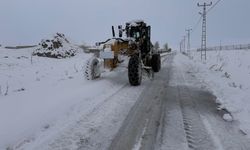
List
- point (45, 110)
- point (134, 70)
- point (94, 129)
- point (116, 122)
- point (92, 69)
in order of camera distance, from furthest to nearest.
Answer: point (92, 69)
point (134, 70)
point (45, 110)
point (116, 122)
point (94, 129)

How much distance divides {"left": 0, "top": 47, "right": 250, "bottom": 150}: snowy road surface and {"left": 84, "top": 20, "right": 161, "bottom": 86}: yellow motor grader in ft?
4.77

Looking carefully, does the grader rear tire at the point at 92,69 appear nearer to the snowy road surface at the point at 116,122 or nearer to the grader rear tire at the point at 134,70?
the grader rear tire at the point at 134,70

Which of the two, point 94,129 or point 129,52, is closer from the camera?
point 94,129

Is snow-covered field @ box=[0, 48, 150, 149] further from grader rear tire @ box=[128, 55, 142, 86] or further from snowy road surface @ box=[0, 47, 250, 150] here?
grader rear tire @ box=[128, 55, 142, 86]

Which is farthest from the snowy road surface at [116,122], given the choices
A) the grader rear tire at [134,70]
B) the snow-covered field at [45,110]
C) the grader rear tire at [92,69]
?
the grader rear tire at [92,69]

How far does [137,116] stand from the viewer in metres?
7.30

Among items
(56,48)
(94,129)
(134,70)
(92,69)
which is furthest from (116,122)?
(56,48)

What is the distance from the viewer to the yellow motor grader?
38.6ft

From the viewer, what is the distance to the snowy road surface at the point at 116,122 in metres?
5.44

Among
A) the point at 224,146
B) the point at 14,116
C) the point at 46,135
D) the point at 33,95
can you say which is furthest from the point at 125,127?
the point at 33,95

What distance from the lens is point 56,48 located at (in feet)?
110

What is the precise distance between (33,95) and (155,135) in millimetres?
4879

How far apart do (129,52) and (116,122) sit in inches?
268

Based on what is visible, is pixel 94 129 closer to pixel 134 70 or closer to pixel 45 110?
pixel 45 110
